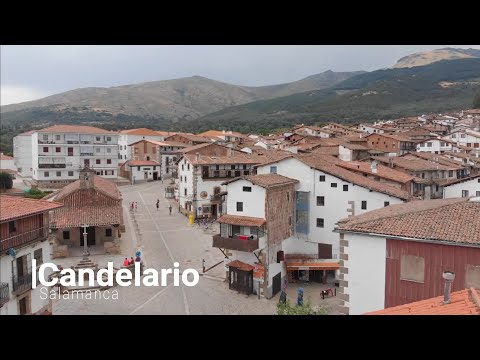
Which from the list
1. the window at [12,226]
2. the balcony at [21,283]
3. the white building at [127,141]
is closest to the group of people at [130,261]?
the balcony at [21,283]

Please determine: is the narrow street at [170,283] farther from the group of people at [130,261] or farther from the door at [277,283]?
the door at [277,283]

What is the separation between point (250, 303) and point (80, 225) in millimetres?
11252

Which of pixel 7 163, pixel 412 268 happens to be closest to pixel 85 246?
pixel 412 268

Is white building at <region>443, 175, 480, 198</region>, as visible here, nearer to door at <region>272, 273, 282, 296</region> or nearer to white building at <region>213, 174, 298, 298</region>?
white building at <region>213, 174, 298, 298</region>

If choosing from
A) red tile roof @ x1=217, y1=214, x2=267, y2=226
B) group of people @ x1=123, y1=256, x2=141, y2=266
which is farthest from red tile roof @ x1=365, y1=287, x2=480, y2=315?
group of people @ x1=123, y1=256, x2=141, y2=266

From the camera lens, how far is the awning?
75.1 feet

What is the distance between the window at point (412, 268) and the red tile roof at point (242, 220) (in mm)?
10005

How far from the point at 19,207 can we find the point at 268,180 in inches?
482

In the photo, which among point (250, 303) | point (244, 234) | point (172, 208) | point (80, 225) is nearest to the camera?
point (250, 303)

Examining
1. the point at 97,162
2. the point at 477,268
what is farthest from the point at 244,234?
the point at 97,162

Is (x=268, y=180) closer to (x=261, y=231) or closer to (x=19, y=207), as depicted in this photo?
(x=261, y=231)

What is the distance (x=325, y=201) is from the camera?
975 inches
